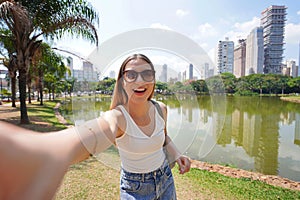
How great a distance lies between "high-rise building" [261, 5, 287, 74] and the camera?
A: 7212 cm

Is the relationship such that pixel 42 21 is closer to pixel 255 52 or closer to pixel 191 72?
pixel 191 72

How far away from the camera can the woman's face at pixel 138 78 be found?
95 centimetres

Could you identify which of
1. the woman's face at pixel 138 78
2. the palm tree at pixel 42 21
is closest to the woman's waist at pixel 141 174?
the woman's face at pixel 138 78

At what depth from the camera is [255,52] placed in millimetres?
66438

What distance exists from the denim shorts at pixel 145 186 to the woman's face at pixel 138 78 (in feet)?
1.43

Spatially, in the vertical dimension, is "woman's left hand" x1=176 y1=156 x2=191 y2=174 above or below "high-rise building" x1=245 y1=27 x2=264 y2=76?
below

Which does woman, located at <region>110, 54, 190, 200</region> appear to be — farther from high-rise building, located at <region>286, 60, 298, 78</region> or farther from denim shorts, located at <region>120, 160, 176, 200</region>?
high-rise building, located at <region>286, 60, 298, 78</region>

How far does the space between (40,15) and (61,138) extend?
7171mm

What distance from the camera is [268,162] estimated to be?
5.87 m

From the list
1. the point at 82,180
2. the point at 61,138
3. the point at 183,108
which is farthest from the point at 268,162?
the point at 61,138

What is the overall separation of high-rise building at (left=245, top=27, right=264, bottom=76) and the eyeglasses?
68.5 m

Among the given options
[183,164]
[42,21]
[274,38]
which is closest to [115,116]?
[183,164]

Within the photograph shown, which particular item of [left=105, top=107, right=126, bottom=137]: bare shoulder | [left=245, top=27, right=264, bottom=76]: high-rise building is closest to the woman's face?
[left=105, top=107, right=126, bottom=137]: bare shoulder

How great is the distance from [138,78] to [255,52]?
7514cm
